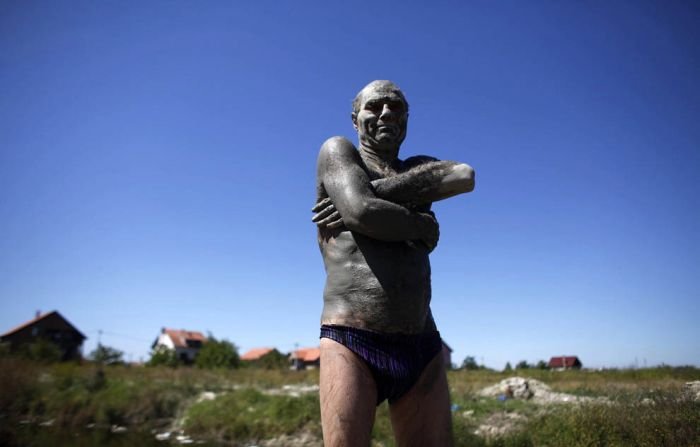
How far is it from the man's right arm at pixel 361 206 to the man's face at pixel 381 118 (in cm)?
25

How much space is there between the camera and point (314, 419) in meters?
15.6

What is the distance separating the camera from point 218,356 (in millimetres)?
40219

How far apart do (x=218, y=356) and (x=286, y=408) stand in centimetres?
2599

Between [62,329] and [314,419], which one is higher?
[62,329]

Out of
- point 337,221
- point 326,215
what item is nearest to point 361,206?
point 337,221

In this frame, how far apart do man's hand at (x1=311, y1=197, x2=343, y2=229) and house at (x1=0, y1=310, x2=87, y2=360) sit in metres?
48.9

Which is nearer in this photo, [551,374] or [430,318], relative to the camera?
[430,318]

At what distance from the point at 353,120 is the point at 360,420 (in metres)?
1.92

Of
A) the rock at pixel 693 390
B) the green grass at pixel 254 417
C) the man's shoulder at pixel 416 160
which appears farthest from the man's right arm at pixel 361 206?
the green grass at pixel 254 417

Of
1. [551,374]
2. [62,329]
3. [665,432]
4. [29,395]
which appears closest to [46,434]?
[29,395]

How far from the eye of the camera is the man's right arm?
2506 mm

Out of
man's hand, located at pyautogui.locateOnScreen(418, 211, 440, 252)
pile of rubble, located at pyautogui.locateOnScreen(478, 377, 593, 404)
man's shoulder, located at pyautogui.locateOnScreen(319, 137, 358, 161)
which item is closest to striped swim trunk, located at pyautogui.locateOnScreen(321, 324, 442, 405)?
man's hand, located at pyautogui.locateOnScreen(418, 211, 440, 252)

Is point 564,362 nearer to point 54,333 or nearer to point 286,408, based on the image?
point 286,408

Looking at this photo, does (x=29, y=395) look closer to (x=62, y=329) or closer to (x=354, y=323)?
(x=354, y=323)
